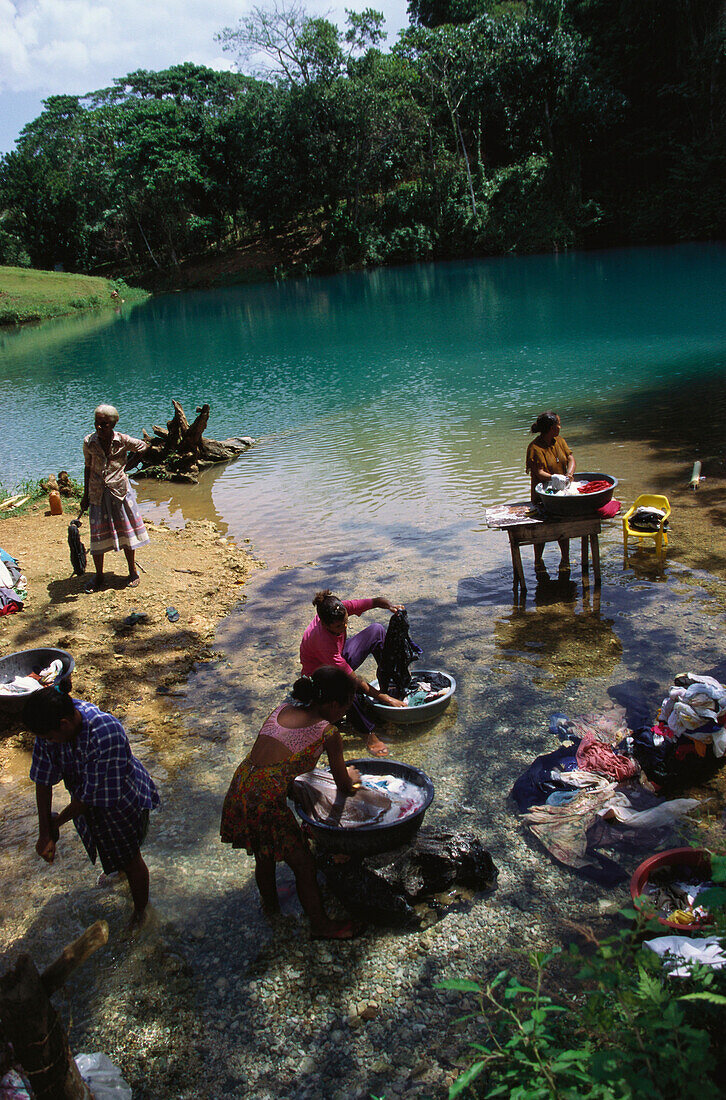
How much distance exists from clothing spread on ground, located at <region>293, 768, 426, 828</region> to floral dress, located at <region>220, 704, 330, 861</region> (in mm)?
211

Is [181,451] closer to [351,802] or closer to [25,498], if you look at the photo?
[25,498]

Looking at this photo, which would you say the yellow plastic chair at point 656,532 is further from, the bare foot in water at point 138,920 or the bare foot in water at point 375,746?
the bare foot in water at point 138,920

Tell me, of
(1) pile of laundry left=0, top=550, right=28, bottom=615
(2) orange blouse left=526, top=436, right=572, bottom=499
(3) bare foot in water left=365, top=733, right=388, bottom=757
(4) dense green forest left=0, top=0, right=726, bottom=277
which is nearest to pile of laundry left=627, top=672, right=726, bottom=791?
(3) bare foot in water left=365, top=733, right=388, bottom=757

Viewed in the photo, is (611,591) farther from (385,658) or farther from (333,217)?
(333,217)

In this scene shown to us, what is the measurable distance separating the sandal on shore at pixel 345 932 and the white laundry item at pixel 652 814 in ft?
4.92

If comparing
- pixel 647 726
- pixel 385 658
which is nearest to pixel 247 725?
pixel 385 658

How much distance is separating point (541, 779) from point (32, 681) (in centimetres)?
382

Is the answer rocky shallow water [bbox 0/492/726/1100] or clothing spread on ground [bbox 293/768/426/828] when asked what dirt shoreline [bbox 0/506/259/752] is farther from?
clothing spread on ground [bbox 293/768/426/828]

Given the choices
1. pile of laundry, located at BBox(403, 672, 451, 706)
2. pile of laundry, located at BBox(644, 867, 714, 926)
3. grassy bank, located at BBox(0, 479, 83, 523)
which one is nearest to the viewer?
pile of laundry, located at BBox(644, 867, 714, 926)

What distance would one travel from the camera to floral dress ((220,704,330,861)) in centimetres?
351

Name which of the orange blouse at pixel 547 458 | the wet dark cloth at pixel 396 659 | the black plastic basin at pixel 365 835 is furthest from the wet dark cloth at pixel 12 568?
the orange blouse at pixel 547 458

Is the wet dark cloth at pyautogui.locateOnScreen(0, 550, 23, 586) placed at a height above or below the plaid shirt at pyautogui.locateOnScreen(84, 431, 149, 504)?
below

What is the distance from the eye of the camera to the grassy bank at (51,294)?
4988cm

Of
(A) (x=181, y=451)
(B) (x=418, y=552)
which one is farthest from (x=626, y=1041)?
(A) (x=181, y=451)
